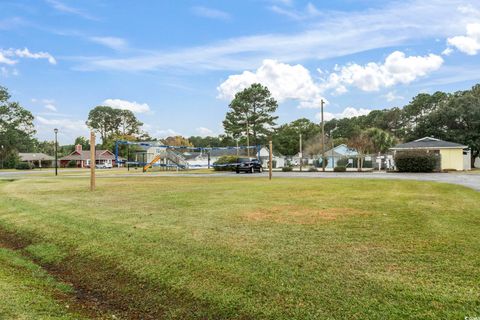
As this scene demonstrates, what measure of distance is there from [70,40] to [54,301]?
19842mm

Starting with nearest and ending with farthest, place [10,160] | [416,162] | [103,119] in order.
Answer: [416,162], [10,160], [103,119]

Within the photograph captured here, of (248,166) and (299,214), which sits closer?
(299,214)

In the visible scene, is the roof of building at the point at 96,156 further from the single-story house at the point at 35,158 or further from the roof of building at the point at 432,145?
the roof of building at the point at 432,145

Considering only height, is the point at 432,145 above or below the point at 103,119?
below

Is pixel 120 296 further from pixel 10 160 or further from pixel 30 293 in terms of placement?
pixel 10 160

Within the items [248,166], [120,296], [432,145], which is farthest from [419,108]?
[120,296]

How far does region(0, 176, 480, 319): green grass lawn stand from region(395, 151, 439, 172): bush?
2043 cm

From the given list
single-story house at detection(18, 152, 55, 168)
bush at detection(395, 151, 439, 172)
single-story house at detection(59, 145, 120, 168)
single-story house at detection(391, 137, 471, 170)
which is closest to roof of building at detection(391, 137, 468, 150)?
single-story house at detection(391, 137, 471, 170)

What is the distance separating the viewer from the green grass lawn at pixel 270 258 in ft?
12.1

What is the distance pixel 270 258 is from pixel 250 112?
54339 mm

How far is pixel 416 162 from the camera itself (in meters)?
27.9

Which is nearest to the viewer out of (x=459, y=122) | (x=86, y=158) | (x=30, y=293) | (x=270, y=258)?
(x=30, y=293)

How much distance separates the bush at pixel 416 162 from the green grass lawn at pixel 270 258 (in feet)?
67.0

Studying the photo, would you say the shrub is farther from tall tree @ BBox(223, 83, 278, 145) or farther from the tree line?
tall tree @ BBox(223, 83, 278, 145)
